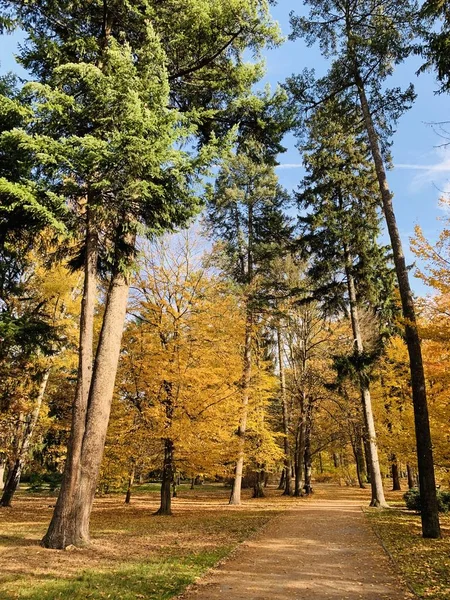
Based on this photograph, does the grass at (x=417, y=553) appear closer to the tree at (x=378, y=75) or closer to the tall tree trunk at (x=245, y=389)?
the tree at (x=378, y=75)

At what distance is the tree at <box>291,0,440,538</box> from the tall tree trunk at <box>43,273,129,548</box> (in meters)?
6.60

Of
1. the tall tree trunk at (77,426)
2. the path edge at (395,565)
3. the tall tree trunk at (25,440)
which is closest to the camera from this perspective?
the path edge at (395,565)

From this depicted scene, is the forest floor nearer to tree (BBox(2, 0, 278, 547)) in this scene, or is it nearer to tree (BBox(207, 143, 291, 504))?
tree (BBox(2, 0, 278, 547))

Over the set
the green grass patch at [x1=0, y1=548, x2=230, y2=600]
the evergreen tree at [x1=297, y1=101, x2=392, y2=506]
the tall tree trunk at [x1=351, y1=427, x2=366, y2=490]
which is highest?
the evergreen tree at [x1=297, y1=101, x2=392, y2=506]

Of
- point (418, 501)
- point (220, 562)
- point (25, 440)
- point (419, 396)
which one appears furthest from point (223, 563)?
point (25, 440)

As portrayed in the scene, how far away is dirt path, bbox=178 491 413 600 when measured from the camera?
510 cm

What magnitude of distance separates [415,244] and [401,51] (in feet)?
17.2

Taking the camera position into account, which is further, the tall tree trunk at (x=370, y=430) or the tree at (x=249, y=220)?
the tree at (x=249, y=220)

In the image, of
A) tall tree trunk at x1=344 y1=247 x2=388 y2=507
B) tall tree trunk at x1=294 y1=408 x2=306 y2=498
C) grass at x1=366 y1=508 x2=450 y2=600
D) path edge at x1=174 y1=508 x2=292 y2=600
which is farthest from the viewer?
tall tree trunk at x1=294 y1=408 x2=306 y2=498

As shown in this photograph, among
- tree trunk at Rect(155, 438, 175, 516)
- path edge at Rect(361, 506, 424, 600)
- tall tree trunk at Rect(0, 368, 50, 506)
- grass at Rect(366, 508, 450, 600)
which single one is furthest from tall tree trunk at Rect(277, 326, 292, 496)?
tall tree trunk at Rect(0, 368, 50, 506)

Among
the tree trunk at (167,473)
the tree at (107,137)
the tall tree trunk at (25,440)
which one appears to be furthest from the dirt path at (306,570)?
the tall tree trunk at (25,440)

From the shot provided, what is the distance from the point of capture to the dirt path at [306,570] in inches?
201

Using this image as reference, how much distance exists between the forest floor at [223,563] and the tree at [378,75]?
2741 mm

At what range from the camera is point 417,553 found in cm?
738
